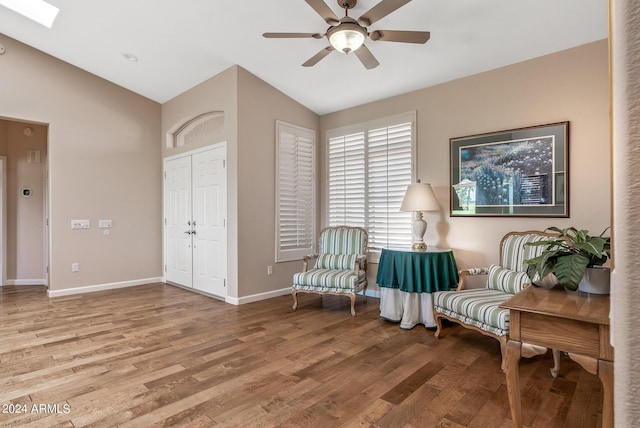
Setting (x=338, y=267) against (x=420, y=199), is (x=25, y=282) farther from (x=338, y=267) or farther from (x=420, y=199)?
(x=420, y=199)

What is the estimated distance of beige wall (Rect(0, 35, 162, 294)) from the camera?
4.88 meters

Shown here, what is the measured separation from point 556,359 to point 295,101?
445cm

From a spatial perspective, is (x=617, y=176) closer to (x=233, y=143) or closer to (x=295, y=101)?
(x=233, y=143)

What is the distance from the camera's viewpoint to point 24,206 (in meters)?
5.98

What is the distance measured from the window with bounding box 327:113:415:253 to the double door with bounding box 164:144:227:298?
1.71 m

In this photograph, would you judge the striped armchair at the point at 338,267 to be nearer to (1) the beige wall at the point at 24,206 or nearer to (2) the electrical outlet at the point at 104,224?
(2) the electrical outlet at the point at 104,224

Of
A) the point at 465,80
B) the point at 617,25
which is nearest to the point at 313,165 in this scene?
the point at 465,80

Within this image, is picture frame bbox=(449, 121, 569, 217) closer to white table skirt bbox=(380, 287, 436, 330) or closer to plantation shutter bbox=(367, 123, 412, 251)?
plantation shutter bbox=(367, 123, 412, 251)

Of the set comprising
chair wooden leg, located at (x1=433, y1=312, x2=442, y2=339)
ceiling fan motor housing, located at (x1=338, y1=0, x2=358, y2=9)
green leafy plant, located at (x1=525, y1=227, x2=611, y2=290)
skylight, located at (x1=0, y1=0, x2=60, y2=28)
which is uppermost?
skylight, located at (x1=0, y1=0, x2=60, y2=28)

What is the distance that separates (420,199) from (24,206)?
6600 mm

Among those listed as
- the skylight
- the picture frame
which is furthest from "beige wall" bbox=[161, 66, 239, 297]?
the picture frame

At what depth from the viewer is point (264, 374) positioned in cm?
258

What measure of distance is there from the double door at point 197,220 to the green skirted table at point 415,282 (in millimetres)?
2326

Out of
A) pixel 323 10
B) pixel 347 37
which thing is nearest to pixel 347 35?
pixel 347 37
